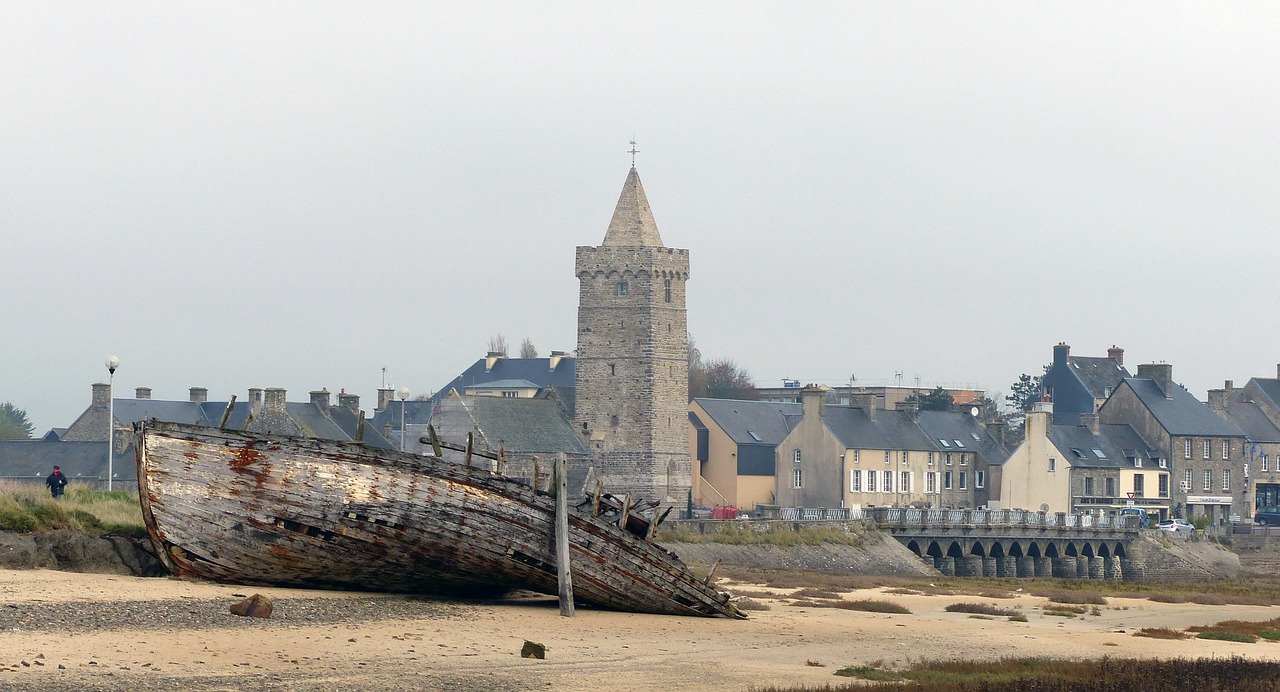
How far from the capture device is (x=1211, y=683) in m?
22.7

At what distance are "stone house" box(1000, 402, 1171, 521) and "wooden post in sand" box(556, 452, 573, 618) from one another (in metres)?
62.4

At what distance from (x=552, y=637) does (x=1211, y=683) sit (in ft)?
30.0

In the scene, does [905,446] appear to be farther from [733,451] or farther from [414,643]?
[414,643]

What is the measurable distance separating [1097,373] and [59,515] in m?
86.1

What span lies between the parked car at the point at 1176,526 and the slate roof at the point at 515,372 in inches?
1812

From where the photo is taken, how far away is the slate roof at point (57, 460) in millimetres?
76562

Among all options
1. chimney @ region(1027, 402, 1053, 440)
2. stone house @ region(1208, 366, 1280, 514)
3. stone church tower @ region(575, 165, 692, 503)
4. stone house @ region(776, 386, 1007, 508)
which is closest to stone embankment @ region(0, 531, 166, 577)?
stone church tower @ region(575, 165, 692, 503)

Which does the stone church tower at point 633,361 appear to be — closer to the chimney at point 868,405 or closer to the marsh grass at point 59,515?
the chimney at point 868,405

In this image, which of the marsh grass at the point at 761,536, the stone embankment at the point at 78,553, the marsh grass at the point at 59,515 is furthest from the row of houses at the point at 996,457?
the stone embankment at the point at 78,553

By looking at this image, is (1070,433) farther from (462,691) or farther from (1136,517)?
(462,691)

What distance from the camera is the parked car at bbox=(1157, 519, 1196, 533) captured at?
82.1 m

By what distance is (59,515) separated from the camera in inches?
1126

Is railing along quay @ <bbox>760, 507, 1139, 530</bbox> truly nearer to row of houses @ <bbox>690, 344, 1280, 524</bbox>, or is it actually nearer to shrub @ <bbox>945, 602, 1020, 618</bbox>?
row of houses @ <bbox>690, 344, 1280, 524</bbox>

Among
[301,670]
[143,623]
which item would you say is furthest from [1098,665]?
[143,623]
